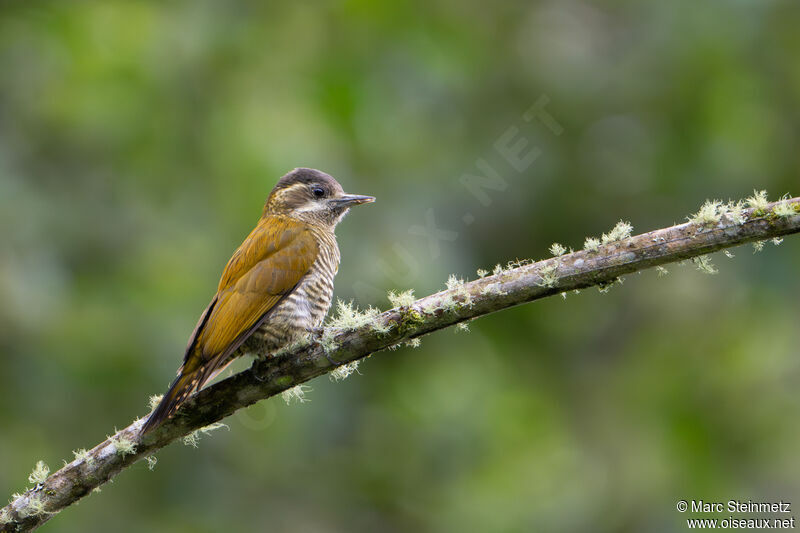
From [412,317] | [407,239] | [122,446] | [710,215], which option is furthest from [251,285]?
[710,215]

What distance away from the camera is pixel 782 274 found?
17.7ft

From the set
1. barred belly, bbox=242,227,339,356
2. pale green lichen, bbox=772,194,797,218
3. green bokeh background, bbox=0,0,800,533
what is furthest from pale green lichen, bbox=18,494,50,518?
pale green lichen, bbox=772,194,797,218

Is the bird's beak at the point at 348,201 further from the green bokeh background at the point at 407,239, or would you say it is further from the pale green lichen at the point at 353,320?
the pale green lichen at the point at 353,320

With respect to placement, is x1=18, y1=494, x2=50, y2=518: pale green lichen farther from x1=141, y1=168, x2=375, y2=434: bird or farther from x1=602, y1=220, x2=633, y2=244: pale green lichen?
x1=602, y1=220, x2=633, y2=244: pale green lichen

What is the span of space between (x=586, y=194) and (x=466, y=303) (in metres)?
4.03

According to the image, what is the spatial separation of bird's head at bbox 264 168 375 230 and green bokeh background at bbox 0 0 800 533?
25.0 inches

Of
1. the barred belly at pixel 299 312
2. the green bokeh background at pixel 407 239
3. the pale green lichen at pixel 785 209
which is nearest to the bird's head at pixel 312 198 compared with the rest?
the barred belly at pixel 299 312

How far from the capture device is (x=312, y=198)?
4367mm

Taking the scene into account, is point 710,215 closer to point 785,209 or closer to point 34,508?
point 785,209

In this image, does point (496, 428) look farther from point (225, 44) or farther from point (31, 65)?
point (31, 65)

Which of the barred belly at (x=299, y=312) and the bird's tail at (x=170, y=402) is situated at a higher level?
the barred belly at (x=299, y=312)

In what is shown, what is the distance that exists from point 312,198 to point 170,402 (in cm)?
173

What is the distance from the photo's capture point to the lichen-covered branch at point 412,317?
2510 mm

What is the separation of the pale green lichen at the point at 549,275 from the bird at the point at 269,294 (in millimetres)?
1233
